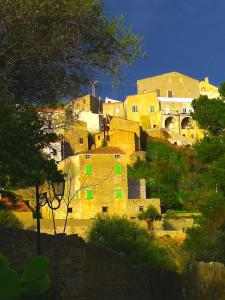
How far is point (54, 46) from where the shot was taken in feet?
32.9

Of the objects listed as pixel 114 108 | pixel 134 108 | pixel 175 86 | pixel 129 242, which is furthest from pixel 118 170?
pixel 175 86

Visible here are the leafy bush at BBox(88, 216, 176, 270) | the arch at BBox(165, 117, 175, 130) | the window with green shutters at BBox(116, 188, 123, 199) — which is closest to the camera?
the leafy bush at BBox(88, 216, 176, 270)

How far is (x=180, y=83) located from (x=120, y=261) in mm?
89120

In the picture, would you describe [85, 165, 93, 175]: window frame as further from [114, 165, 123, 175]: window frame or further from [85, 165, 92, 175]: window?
[114, 165, 123, 175]: window frame

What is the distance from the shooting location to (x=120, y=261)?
1673 centimetres

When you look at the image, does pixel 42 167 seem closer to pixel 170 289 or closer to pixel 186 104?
pixel 170 289

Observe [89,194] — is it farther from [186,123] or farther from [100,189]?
[186,123]

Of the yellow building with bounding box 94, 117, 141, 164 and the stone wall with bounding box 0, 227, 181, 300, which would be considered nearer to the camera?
the stone wall with bounding box 0, 227, 181, 300

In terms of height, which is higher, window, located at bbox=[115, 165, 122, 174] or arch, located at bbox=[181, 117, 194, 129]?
arch, located at bbox=[181, 117, 194, 129]

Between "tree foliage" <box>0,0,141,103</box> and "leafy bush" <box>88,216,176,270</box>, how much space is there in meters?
14.1

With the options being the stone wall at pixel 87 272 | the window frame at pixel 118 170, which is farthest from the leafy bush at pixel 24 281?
the window frame at pixel 118 170

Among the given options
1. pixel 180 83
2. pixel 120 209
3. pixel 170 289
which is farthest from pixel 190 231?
pixel 180 83

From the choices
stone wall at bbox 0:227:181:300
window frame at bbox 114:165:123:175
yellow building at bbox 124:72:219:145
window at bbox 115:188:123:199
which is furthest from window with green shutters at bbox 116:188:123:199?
stone wall at bbox 0:227:181:300

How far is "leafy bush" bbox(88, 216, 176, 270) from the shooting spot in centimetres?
2623
